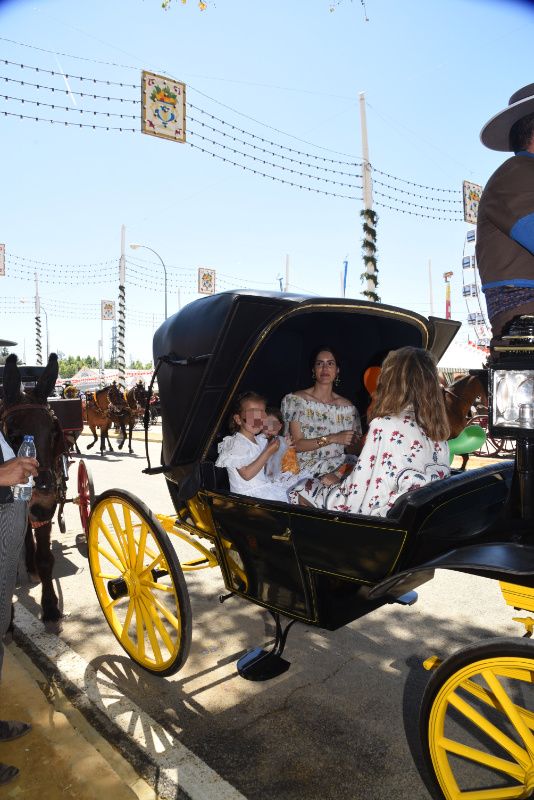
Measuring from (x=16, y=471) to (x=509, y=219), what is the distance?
230 cm

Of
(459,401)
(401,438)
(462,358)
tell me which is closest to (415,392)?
(401,438)

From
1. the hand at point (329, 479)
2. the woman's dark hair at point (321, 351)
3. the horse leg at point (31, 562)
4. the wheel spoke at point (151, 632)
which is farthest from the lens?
the horse leg at point (31, 562)

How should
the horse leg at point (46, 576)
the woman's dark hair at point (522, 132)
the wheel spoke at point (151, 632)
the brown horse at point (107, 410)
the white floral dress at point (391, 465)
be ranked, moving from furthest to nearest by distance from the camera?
the brown horse at point (107, 410)
the horse leg at point (46, 576)
the wheel spoke at point (151, 632)
the white floral dress at point (391, 465)
the woman's dark hair at point (522, 132)

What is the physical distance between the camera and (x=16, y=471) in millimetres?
2484

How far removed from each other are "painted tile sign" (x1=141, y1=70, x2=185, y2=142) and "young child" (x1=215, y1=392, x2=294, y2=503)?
9.19 m

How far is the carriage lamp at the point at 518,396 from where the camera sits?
1858 mm

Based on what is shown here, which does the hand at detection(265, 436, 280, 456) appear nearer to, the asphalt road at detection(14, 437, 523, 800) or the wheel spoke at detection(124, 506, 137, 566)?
the wheel spoke at detection(124, 506, 137, 566)

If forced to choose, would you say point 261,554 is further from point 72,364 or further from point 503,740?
point 72,364

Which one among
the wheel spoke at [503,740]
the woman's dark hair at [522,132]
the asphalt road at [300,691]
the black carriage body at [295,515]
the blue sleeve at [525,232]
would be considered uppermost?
the woman's dark hair at [522,132]

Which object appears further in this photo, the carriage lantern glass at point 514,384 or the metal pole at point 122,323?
the metal pole at point 122,323

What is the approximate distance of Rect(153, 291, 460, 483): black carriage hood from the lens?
3109mm

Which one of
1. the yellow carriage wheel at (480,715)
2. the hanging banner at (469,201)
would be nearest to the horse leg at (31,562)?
the yellow carriage wheel at (480,715)

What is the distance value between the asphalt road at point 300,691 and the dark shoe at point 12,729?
0.41 metres

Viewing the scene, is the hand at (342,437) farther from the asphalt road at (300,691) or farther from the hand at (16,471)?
the hand at (16,471)
